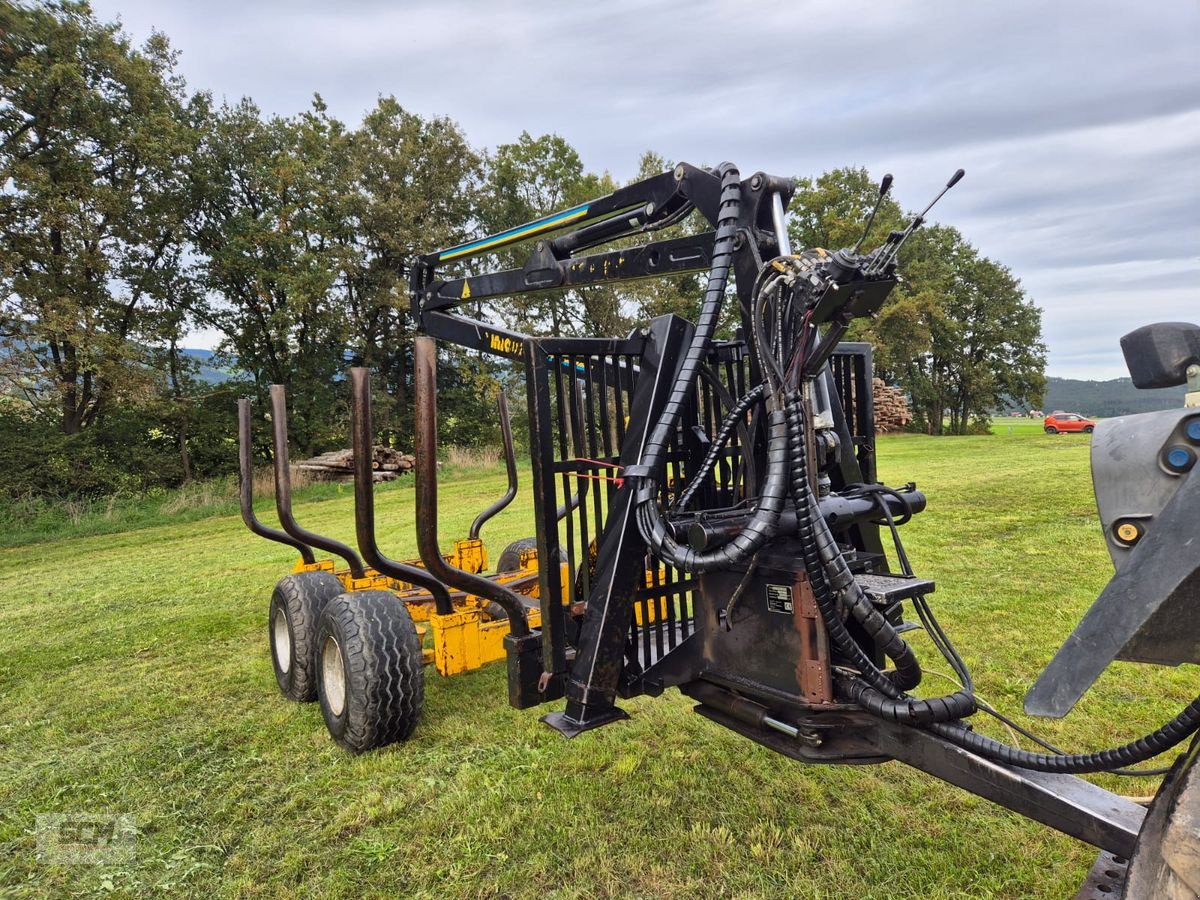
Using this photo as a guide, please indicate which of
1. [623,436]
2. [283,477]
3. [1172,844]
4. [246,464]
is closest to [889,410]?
[246,464]

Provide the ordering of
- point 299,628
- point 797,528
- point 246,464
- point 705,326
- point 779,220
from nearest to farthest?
point 797,528 < point 705,326 < point 779,220 < point 299,628 < point 246,464

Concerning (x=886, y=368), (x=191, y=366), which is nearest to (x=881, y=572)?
(x=191, y=366)

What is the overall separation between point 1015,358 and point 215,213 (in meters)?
40.1

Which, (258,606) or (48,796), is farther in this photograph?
(258,606)

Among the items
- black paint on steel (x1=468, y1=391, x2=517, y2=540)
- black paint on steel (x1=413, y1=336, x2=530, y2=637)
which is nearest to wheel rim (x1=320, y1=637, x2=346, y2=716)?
black paint on steel (x1=413, y1=336, x2=530, y2=637)

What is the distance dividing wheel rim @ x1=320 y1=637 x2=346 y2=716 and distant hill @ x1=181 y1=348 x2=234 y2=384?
21.0 metres

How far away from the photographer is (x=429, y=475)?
3.30m

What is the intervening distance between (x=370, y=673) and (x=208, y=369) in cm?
2258

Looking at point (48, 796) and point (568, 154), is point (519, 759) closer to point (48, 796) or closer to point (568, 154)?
point (48, 796)

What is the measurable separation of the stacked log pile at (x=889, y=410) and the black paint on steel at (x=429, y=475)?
1363 inches

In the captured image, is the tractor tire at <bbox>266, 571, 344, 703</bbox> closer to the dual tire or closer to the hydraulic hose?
the dual tire

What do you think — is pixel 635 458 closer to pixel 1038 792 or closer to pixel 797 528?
pixel 797 528

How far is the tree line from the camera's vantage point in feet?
54.0

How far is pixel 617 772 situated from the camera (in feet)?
11.2
